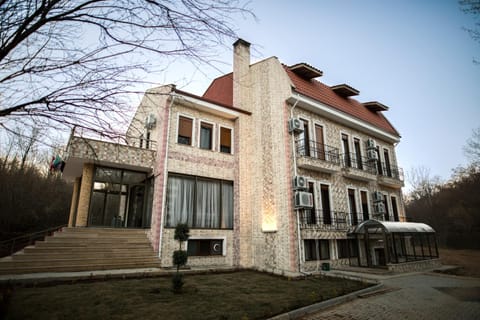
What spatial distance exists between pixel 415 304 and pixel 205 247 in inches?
305

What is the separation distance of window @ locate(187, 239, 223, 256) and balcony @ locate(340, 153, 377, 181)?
24.5 feet

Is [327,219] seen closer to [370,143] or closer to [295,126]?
[295,126]

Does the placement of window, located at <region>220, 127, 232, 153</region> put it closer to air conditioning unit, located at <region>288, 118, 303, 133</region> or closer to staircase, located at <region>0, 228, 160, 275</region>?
air conditioning unit, located at <region>288, 118, 303, 133</region>

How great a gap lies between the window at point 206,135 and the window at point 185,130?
0.66 m

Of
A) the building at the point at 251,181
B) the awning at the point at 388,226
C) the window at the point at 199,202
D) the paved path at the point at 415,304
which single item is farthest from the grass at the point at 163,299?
the awning at the point at 388,226

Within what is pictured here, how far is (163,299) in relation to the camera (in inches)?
222

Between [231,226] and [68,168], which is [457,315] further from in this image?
[68,168]

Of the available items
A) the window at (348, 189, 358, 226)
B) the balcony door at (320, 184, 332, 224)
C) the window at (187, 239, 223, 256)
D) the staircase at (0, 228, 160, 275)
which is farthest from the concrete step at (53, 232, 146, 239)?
the window at (348, 189, 358, 226)

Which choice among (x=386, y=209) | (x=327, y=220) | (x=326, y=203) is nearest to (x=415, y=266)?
(x=386, y=209)

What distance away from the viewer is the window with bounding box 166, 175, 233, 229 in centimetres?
1114

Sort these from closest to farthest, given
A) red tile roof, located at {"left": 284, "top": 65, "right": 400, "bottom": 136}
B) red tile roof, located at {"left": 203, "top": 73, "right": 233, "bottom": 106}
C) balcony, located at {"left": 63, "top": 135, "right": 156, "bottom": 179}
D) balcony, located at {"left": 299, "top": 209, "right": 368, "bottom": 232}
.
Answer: balcony, located at {"left": 63, "top": 135, "right": 156, "bottom": 179} → balcony, located at {"left": 299, "top": 209, "right": 368, "bottom": 232} → red tile roof, located at {"left": 284, "top": 65, "right": 400, "bottom": 136} → red tile roof, located at {"left": 203, "top": 73, "right": 233, "bottom": 106}

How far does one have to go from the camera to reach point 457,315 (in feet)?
17.0

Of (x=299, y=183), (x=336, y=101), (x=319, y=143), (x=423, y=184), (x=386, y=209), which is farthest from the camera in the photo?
(x=423, y=184)

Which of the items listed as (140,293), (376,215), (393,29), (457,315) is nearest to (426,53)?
(393,29)
